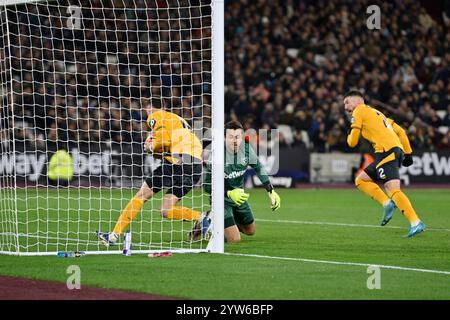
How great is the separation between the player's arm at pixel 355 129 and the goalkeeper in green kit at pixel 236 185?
4.93 ft

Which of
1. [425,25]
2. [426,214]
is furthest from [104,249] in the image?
[425,25]

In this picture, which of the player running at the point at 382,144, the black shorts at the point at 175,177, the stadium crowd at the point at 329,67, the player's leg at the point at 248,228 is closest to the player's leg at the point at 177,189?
the black shorts at the point at 175,177

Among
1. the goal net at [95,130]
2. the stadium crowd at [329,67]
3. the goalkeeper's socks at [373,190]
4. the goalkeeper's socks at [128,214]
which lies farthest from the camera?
the stadium crowd at [329,67]

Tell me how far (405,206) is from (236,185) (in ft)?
8.02

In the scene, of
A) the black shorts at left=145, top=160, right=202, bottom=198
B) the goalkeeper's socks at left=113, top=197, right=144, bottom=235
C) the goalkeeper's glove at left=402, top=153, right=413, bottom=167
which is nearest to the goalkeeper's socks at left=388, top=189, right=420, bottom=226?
the goalkeeper's glove at left=402, top=153, right=413, bottom=167

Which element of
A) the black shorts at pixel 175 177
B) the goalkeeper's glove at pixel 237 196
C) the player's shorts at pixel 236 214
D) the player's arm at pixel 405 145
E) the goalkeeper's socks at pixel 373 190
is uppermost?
the player's arm at pixel 405 145

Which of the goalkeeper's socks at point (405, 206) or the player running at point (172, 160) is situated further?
the goalkeeper's socks at point (405, 206)

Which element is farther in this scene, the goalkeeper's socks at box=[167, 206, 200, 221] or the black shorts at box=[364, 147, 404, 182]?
the black shorts at box=[364, 147, 404, 182]

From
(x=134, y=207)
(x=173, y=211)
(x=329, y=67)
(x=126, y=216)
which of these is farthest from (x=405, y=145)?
(x=329, y=67)

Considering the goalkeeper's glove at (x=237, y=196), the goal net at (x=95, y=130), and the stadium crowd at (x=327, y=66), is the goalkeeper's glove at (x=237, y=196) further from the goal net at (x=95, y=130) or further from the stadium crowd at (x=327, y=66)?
the stadium crowd at (x=327, y=66)

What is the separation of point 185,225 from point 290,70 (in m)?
16.0

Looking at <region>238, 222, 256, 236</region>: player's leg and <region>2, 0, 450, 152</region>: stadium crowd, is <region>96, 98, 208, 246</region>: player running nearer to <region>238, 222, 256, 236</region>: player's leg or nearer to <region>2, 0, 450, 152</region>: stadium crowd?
<region>238, 222, 256, 236</region>: player's leg

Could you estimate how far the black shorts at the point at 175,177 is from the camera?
1177 cm

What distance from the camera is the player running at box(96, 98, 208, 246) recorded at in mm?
11766
